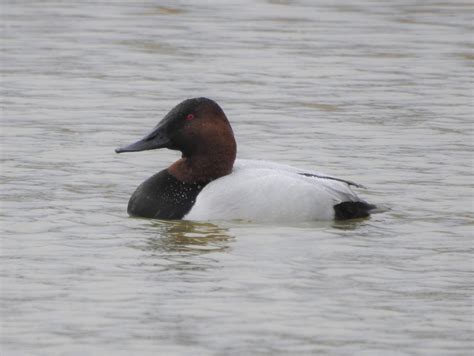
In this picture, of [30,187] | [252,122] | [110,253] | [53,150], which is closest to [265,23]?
[252,122]

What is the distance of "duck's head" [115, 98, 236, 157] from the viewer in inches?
378

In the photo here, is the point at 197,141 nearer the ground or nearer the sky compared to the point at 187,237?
nearer the sky

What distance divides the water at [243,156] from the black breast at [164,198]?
0.09m

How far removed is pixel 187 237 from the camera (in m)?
8.94

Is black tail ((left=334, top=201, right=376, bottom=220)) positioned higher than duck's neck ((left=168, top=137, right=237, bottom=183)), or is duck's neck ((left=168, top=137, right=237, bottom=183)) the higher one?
duck's neck ((left=168, top=137, right=237, bottom=183))

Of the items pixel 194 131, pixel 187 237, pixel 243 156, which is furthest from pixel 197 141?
pixel 243 156

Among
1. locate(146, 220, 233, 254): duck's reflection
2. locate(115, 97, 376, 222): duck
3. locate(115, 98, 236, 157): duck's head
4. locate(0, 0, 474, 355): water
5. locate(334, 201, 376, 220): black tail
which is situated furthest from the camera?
locate(115, 98, 236, 157): duck's head

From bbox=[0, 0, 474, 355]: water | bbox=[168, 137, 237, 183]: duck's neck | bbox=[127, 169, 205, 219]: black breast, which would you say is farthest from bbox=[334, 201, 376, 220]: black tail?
bbox=[127, 169, 205, 219]: black breast

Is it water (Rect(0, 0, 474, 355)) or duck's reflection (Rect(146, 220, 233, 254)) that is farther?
duck's reflection (Rect(146, 220, 233, 254))

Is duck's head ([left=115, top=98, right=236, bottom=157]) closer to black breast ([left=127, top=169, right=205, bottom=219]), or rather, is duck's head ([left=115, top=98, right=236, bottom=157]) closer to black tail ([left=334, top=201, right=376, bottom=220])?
black breast ([left=127, top=169, right=205, bottom=219])

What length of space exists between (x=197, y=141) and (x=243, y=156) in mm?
2107

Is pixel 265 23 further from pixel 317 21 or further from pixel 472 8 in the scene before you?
pixel 472 8

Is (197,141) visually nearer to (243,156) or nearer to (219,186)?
(219,186)

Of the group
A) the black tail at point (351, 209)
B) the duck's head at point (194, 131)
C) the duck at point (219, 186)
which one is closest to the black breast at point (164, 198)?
the duck at point (219, 186)
